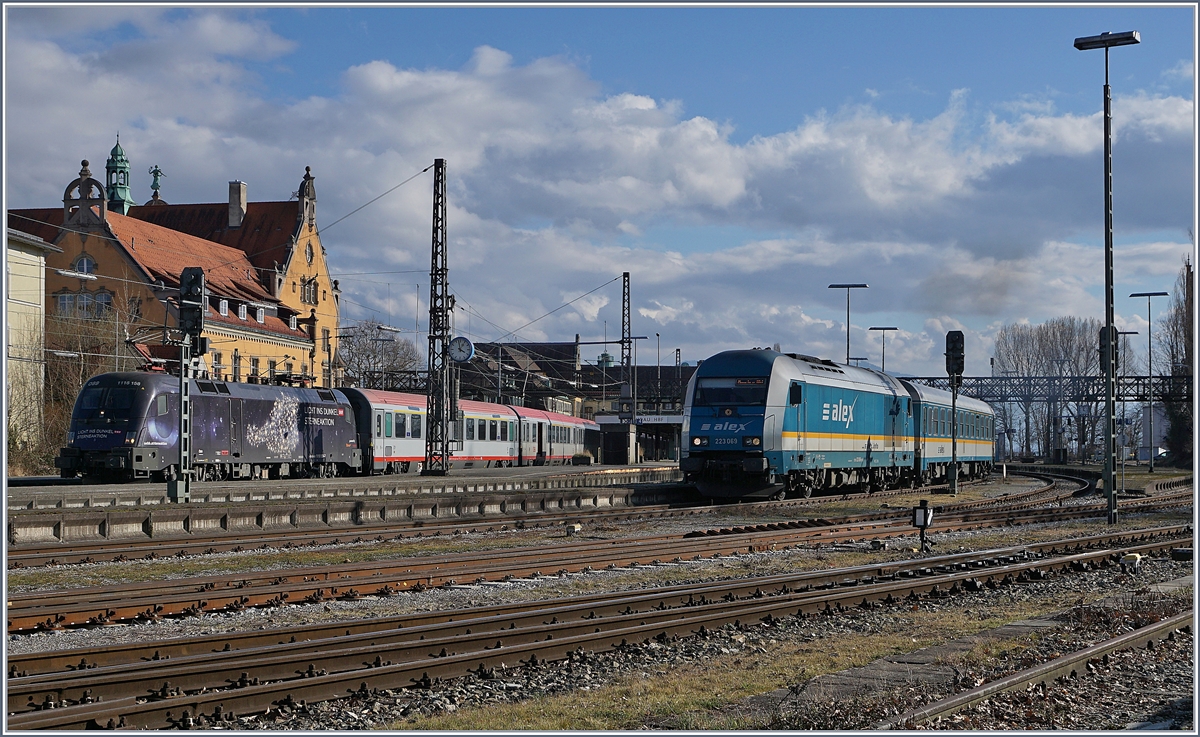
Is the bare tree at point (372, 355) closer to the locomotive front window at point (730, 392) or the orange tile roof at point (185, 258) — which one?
the orange tile roof at point (185, 258)

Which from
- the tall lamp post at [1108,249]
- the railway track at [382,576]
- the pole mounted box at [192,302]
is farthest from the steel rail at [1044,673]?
the pole mounted box at [192,302]

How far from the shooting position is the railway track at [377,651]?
7.45 m

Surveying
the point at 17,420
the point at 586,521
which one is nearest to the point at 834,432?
the point at 586,521

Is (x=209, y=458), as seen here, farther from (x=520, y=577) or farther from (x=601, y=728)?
(x=601, y=728)

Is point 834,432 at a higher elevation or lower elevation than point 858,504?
higher

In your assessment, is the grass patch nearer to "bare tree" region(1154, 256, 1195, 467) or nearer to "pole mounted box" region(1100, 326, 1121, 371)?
"pole mounted box" region(1100, 326, 1121, 371)

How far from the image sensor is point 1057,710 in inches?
305

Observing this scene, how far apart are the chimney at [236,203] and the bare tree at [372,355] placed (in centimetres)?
1130

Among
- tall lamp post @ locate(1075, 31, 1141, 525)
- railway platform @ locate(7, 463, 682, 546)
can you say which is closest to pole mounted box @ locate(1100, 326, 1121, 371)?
tall lamp post @ locate(1075, 31, 1141, 525)

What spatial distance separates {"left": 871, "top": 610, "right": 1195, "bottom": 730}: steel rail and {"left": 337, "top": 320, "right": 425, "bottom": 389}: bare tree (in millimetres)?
74672

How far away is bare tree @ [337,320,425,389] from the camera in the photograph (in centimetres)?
8825

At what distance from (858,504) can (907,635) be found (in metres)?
20.1

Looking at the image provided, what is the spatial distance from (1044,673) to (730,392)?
20.1 m

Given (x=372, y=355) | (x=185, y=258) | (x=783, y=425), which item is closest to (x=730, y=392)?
(x=783, y=425)
